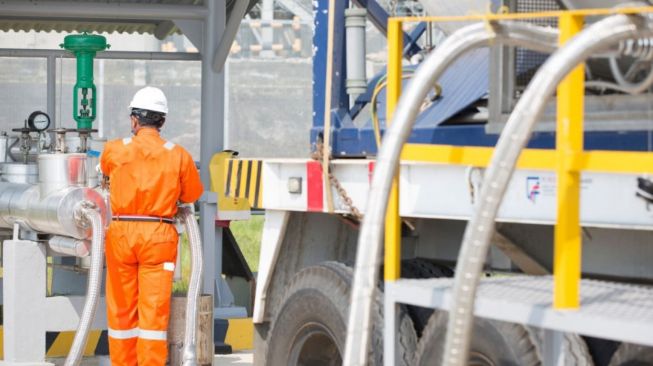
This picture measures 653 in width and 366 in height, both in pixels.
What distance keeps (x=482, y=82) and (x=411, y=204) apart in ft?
1.98

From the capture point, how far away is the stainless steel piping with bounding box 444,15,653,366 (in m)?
3.27

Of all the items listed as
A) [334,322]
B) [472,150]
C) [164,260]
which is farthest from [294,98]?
[472,150]

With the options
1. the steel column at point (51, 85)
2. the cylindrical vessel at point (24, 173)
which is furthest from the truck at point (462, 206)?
the steel column at point (51, 85)

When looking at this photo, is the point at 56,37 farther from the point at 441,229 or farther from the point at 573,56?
the point at 573,56

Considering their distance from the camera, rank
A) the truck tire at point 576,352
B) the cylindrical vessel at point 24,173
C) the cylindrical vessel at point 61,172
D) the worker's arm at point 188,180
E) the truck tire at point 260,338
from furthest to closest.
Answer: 1. the cylindrical vessel at point 24,173
2. the cylindrical vessel at point 61,172
3. the worker's arm at point 188,180
4. the truck tire at point 260,338
5. the truck tire at point 576,352

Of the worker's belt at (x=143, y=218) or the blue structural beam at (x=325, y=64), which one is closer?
the blue structural beam at (x=325, y=64)

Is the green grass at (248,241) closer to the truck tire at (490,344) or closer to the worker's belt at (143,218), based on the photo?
the worker's belt at (143,218)

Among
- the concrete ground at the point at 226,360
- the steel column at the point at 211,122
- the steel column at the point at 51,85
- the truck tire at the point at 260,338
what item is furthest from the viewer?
the steel column at the point at 51,85

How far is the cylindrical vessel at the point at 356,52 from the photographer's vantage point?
5926mm

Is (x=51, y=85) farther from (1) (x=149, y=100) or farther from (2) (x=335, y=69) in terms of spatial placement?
(2) (x=335, y=69)

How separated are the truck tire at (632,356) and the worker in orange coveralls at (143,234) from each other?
4.10 metres

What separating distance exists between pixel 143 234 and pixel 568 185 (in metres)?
4.49

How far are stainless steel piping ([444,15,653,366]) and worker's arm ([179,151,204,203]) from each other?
15.7 ft

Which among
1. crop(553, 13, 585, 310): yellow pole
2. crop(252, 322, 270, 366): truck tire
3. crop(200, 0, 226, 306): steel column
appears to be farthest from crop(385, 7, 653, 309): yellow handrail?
crop(200, 0, 226, 306): steel column
